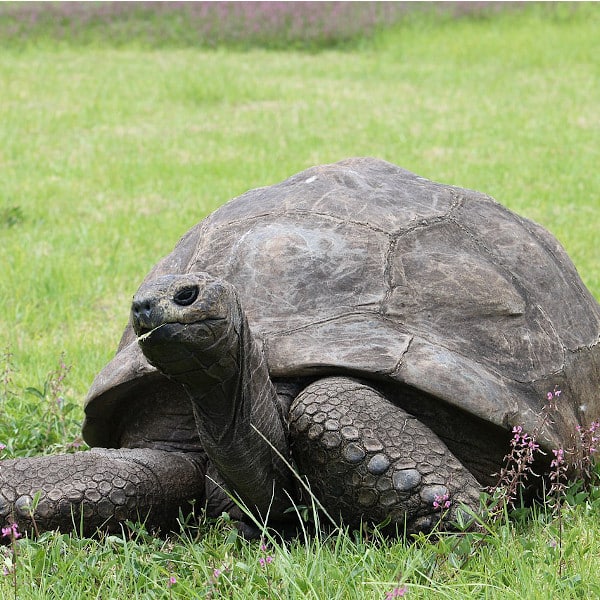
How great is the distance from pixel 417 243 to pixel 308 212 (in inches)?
13.8

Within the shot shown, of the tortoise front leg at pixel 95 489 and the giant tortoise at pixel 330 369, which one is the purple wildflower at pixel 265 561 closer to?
the giant tortoise at pixel 330 369

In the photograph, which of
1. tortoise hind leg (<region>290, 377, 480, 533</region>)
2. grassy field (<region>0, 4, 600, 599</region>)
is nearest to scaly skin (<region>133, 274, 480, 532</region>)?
tortoise hind leg (<region>290, 377, 480, 533</region>)

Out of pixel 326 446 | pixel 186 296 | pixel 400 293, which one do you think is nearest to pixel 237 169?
pixel 400 293

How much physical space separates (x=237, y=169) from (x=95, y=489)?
605 centimetres

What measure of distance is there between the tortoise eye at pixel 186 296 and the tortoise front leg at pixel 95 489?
2.38 feet

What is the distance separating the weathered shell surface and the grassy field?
1.43ft

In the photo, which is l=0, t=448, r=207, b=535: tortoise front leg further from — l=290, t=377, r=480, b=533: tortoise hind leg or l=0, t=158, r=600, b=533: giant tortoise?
l=290, t=377, r=480, b=533: tortoise hind leg

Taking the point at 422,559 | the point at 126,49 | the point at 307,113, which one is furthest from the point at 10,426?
the point at 126,49

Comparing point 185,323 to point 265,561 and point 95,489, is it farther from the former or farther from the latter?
point 95,489

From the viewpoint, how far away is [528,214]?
7.17 m

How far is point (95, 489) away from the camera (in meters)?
2.66

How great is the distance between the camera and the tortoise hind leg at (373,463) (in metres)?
2.51

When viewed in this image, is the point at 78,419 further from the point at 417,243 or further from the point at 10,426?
the point at 417,243

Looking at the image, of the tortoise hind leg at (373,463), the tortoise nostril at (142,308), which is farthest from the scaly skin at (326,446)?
the tortoise nostril at (142,308)
